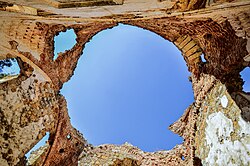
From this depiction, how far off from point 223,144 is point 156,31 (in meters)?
3.36

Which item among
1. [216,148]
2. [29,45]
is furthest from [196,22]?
[29,45]

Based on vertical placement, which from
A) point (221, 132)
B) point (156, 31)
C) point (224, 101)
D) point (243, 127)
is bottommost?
point (243, 127)

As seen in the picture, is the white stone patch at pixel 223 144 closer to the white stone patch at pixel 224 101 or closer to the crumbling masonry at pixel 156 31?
the crumbling masonry at pixel 156 31

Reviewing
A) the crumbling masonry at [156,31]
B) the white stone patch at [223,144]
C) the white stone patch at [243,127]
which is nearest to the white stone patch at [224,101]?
the crumbling masonry at [156,31]

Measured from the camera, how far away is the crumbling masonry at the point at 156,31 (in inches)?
148

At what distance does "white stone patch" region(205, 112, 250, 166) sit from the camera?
4.46 metres

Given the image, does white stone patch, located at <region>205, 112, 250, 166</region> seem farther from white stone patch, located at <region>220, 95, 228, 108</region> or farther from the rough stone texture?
white stone patch, located at <region>220, 95, 228, 108</region>

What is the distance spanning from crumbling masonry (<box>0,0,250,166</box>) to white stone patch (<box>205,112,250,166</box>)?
0.02m

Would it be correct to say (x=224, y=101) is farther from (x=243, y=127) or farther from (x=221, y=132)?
(x=243, y=127)

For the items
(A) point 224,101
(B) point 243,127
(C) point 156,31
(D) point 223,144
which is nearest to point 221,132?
(D) point 223,144

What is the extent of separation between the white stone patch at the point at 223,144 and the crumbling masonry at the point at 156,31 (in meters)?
0.02

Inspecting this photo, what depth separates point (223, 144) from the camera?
5172 mm

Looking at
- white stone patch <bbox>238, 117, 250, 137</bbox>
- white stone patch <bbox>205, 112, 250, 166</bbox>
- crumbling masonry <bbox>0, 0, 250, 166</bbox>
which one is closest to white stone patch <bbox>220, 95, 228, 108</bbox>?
crumbling masonry <bbox>0, 0, 250, 166</bbox>

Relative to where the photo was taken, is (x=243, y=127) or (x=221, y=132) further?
(x=221, y=132)
